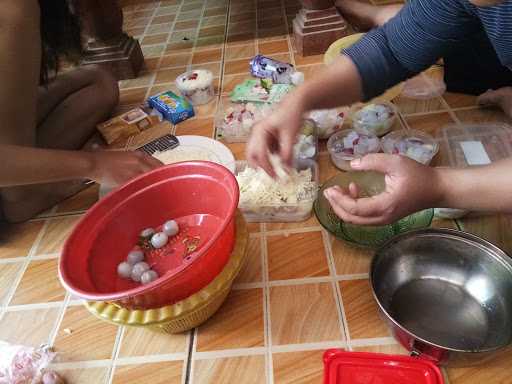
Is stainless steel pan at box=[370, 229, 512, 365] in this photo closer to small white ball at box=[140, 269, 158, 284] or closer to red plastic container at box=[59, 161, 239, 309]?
red plastic container at box=[59, 161, 239, 309]

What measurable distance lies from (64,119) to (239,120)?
484mm

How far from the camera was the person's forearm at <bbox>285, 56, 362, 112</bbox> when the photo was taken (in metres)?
0.69

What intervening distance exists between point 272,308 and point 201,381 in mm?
164

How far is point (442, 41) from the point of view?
2.26 ft

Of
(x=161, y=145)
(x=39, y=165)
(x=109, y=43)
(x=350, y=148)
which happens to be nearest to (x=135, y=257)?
(x=39, y=165)

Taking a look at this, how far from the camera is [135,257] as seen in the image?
74cm

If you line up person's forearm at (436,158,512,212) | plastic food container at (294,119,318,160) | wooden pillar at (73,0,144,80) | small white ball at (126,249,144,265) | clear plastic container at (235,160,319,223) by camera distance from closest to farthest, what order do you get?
1. person's forearm at (436,158,512,212)
2. small white ball at (126,249,144,265)
3. clear plastic container at (235,160,319,223)
4. plastic food container at (294,119,318,160)
5. wooden pillar at (73,0,144,80)

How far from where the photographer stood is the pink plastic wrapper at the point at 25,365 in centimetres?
65

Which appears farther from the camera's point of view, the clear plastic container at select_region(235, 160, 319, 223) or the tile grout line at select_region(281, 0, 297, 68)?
the tile grout line at select_region(281, 0, 297, 68)

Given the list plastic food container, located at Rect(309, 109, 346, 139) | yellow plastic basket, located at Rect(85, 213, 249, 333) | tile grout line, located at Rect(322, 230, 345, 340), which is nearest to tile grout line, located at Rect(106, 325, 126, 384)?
yellow plastic basket, located at Rect(85, 213, 249, 333)

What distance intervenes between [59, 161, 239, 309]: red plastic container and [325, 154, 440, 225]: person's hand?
19cm

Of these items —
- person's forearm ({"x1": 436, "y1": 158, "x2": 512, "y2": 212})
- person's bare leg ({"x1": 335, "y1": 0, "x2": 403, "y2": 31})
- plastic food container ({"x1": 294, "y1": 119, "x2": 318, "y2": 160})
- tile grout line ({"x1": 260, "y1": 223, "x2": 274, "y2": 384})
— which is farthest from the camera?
person's bare leg ({"x1": 335, "y1": 0, "x2": 403, "y2": 31})

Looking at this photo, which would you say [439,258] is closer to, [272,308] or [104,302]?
[272,308]

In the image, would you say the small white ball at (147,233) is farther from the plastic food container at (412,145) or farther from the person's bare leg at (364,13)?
the person's bare leg at (364,13)
